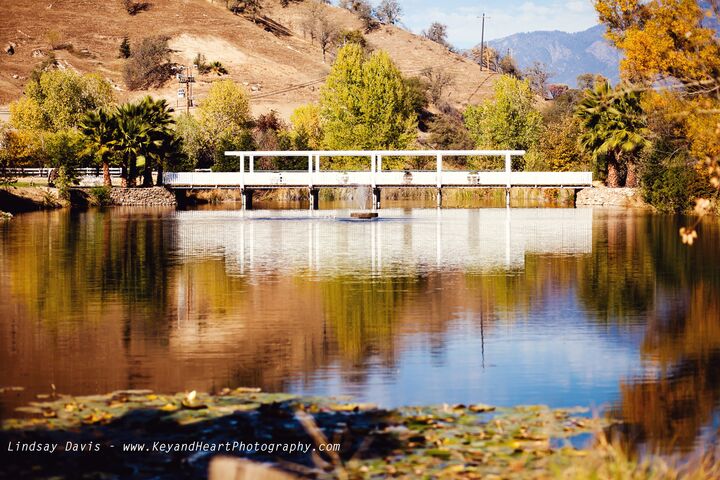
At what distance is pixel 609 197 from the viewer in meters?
74.7

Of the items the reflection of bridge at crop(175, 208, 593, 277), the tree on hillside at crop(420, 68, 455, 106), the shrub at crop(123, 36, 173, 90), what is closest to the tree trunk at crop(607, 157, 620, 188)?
the reflection of bridge at crop(175, 208, 593, 277)

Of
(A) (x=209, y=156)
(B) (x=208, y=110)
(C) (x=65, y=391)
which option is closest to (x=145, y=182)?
(A) (x=209, y=156)

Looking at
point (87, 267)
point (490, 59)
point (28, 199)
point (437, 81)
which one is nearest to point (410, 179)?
point (28, 199)

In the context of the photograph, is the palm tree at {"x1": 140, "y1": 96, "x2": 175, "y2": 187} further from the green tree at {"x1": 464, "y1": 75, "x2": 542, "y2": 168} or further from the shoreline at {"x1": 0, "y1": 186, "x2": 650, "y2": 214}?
the green tree at {"x1": 464, "y1": 75, "x2": 542, "y2": 168}

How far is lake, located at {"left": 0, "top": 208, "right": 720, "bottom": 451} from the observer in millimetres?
13602

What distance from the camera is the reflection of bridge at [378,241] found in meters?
30.2

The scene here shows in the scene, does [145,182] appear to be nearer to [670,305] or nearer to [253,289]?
[253,289]

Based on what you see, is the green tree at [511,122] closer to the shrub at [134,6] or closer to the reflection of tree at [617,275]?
the reflection of tree at [617,275]

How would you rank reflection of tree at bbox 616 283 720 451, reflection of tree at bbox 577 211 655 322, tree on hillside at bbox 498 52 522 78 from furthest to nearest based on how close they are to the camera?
tree on hillside at bbox 498 52 522 78 < reflection of tree at bbox 577 211 655 322 < reflection of tree at bbox 616 283 720 451

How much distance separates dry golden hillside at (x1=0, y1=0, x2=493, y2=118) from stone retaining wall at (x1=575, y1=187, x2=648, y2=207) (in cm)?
6259

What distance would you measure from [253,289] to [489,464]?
49.0 feet

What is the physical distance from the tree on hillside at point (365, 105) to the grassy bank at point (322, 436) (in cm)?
7952

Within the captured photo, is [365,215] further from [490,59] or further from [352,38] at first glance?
[490,59]

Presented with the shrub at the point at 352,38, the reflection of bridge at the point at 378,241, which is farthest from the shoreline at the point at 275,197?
the shrub at the point at 352,38
